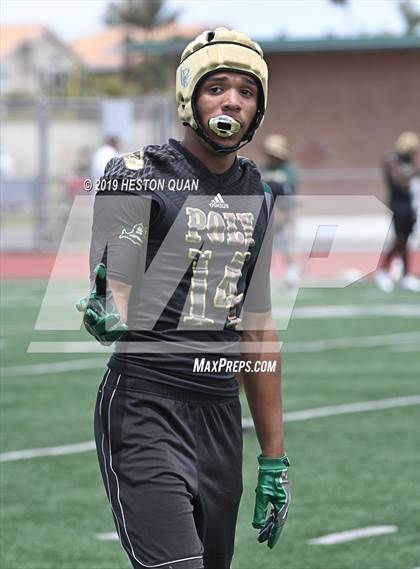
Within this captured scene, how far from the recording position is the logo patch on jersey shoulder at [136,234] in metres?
3.78

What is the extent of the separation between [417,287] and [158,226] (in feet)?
49.9

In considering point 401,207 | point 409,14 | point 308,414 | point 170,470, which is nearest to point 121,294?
point 170,470

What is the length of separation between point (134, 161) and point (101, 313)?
599mm

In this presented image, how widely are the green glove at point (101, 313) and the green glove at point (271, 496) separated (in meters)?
0.84

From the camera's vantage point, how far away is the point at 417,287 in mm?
18750

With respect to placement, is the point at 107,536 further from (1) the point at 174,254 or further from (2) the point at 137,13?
(2) the point at 137,13

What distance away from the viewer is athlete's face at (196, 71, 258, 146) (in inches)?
152

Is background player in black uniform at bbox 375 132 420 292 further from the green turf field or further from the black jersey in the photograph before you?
the black jersey

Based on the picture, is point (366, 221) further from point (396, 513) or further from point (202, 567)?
point (202, 567)

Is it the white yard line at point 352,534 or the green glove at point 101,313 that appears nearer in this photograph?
the green glove at point 101,313

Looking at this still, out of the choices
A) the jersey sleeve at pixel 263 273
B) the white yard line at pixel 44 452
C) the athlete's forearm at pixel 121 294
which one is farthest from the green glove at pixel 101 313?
the white yard line at pixel 44 452

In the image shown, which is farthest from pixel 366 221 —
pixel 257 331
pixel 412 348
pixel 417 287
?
pixel 257 331

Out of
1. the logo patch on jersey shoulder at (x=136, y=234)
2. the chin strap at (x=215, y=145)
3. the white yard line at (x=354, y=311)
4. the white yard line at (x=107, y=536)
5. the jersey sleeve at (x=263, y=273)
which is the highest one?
the chin strap at (x=215, y=145)

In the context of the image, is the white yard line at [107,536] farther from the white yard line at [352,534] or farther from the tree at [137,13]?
the tree at [137,13]
